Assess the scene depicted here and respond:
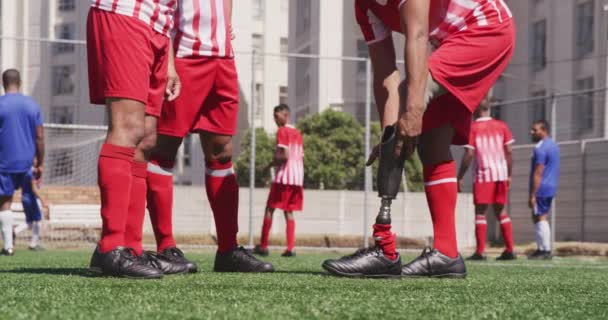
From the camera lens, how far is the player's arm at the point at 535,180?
11.8m

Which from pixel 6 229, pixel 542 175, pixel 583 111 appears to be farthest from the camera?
pixel 583 111

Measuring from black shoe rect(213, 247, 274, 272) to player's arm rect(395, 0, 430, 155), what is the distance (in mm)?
1141

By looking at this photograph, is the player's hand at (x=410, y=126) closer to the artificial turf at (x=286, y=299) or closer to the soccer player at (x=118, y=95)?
the artificial turf at (x=286, y=299)

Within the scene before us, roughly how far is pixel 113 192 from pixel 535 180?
27.9 ft

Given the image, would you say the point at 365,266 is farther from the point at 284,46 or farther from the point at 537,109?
the point at 284,46

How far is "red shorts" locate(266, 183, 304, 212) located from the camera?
12.3m

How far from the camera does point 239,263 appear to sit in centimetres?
500

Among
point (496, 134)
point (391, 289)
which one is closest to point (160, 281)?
point (391, 289)

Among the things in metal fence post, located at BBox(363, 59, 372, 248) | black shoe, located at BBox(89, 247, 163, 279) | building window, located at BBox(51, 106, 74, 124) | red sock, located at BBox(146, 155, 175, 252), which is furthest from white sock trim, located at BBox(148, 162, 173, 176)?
building window, located at BBox(51, 106, 74, 124)

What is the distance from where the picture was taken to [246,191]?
1558 cm

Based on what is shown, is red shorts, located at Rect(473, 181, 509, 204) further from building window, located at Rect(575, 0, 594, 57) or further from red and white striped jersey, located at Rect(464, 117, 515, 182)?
building window, located at Rect(575, 0, 594, 57)

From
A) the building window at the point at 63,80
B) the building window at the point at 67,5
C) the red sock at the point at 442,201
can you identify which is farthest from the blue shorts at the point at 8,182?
the building window at the point at 67,5

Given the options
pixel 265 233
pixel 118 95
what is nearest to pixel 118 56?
pixel 118 95

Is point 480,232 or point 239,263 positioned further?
point 480,232
